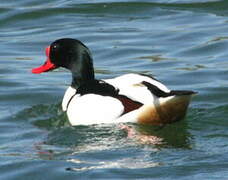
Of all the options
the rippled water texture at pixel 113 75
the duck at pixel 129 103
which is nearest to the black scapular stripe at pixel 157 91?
the duck at pixel 129 103

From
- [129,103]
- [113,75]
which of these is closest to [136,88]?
[129,103]

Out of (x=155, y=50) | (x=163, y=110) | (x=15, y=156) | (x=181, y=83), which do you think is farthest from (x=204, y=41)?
(x=15, y=156)

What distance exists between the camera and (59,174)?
9.27 metres

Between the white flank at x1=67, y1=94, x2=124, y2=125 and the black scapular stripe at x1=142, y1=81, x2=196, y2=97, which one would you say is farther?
the white flank at x1=67, y1=94, x2=124, y2=125

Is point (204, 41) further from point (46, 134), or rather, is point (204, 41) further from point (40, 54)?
Result: point (46, 134)

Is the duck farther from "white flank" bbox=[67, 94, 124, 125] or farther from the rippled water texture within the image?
the rippled water texture

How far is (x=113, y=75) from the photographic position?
13828mm

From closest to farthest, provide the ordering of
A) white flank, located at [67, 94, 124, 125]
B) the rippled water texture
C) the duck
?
the rippled water texture
the duck
white flank, located at [67, 94, 124, 125]

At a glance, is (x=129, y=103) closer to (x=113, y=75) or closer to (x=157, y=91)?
(x=157, y=91)

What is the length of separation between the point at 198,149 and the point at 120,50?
570 cm

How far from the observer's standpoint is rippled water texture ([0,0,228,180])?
9.48 m

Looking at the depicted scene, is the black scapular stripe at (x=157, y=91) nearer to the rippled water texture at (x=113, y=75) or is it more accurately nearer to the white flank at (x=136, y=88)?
the white flank at (x=136, y=88)

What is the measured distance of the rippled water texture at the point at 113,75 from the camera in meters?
9.48

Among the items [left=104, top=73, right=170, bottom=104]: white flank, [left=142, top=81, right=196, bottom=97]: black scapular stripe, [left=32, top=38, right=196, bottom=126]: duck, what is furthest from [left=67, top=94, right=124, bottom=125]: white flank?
[left=142, top=81, right=196, bottom=97]: black scapular stripe
